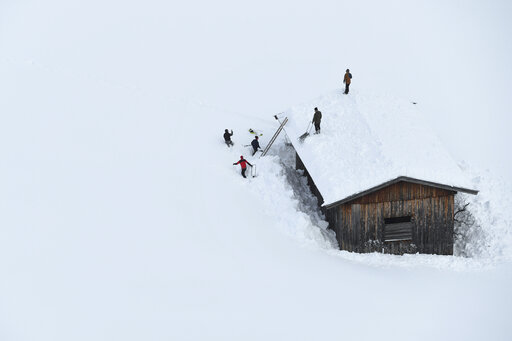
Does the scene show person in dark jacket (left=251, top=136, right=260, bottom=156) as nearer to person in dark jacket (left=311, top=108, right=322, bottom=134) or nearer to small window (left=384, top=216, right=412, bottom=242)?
person in dark jacket (left=311, top=108, right=322, bottom=134)

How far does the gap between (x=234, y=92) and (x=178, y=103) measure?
20.1 ft

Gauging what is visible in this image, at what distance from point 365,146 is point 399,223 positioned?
3.69 metres

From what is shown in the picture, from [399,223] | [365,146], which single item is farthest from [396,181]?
[365,146]

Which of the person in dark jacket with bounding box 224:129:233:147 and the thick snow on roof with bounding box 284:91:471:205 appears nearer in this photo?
the thick snow on roof with bounding box 284:91:471:205

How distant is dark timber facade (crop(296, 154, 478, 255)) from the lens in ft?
60.6

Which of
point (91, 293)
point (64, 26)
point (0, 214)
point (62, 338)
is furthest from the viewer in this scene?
point (64, 26)

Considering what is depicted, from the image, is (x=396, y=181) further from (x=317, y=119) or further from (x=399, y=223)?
(x=317, y=119)

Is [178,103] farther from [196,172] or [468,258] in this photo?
[468,258]

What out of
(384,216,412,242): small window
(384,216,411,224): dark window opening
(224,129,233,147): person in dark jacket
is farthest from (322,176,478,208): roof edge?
(224,129,233,147): person in dark jacket

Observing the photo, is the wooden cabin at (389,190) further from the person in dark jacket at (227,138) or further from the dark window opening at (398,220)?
the person in dark jacket at (227,138)

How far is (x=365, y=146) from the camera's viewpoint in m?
20.2

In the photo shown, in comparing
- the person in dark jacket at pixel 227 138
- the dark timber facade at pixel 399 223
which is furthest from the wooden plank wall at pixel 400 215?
the person in dark jacket at pixel 227 138

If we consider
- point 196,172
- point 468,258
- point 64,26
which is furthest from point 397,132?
point 64,26

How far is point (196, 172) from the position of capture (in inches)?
835
